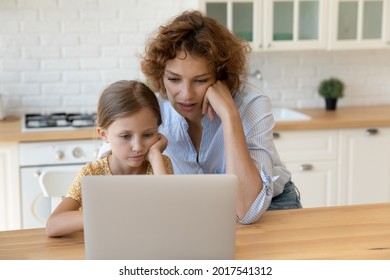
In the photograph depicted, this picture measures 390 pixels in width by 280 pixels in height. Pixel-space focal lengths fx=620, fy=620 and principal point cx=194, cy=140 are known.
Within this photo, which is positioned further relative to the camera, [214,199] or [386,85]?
[386,85]

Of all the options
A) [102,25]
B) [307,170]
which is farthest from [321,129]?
[102,25]

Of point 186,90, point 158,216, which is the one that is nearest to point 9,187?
point 186,90

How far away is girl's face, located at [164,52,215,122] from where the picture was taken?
2.05 meters

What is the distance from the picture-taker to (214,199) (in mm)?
1376

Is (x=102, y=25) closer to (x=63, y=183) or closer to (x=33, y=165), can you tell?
(x=33, y=165)

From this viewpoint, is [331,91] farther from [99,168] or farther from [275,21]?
[99,168]

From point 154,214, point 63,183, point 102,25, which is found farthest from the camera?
point 102,25

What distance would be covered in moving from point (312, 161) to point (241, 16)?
0.96 metres

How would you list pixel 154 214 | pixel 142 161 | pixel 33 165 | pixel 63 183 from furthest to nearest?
pixel 33 165, pixel 63 183, pixel 142 161, pixel 154 214

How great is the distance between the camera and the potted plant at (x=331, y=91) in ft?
13.3

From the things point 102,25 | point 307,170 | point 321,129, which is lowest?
point 307,170

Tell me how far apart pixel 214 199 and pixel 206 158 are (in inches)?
35.3

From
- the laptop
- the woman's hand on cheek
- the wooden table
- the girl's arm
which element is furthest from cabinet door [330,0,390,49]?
the laptop

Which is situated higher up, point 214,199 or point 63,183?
point 214,199
